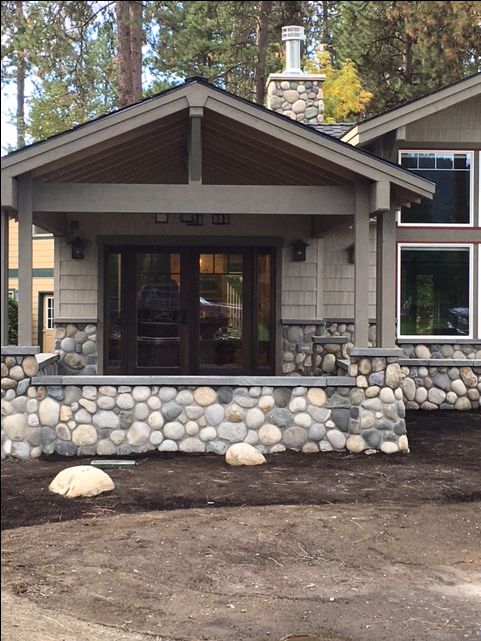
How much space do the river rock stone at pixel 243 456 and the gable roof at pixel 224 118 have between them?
110 inches

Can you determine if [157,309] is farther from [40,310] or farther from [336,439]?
[40,310]

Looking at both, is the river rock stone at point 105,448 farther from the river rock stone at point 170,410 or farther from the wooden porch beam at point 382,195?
the wooden porch beam at point 382,195

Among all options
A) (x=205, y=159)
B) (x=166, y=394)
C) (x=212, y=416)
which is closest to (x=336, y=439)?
(x=212, y=416)

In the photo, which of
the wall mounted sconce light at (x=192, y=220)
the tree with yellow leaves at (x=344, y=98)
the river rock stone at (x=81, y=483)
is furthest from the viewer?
the tree with yellow leaves at (x=344, y=98)

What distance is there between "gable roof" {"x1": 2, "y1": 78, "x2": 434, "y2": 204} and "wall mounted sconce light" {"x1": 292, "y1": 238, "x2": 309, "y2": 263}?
2.95 metres

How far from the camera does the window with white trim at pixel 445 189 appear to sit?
10109 millimetres

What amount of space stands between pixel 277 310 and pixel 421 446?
3.24 m

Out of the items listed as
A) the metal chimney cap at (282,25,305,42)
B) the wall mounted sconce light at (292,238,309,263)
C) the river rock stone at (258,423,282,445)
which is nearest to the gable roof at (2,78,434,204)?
the river rock stone at (258,423,282,445)

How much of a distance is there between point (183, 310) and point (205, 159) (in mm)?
2180

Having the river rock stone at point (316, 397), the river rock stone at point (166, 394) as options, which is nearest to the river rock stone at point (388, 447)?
the river rock stone at point (316, 397)

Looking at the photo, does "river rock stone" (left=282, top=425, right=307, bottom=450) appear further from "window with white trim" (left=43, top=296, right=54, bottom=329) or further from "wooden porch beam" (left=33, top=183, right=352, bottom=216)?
"window with white trim" (left=43, top=296, right=54, bottom=329)

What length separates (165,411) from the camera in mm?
6875

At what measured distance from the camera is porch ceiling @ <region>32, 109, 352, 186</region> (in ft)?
22.9

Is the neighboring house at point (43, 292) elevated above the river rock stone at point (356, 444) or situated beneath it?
elevated above
